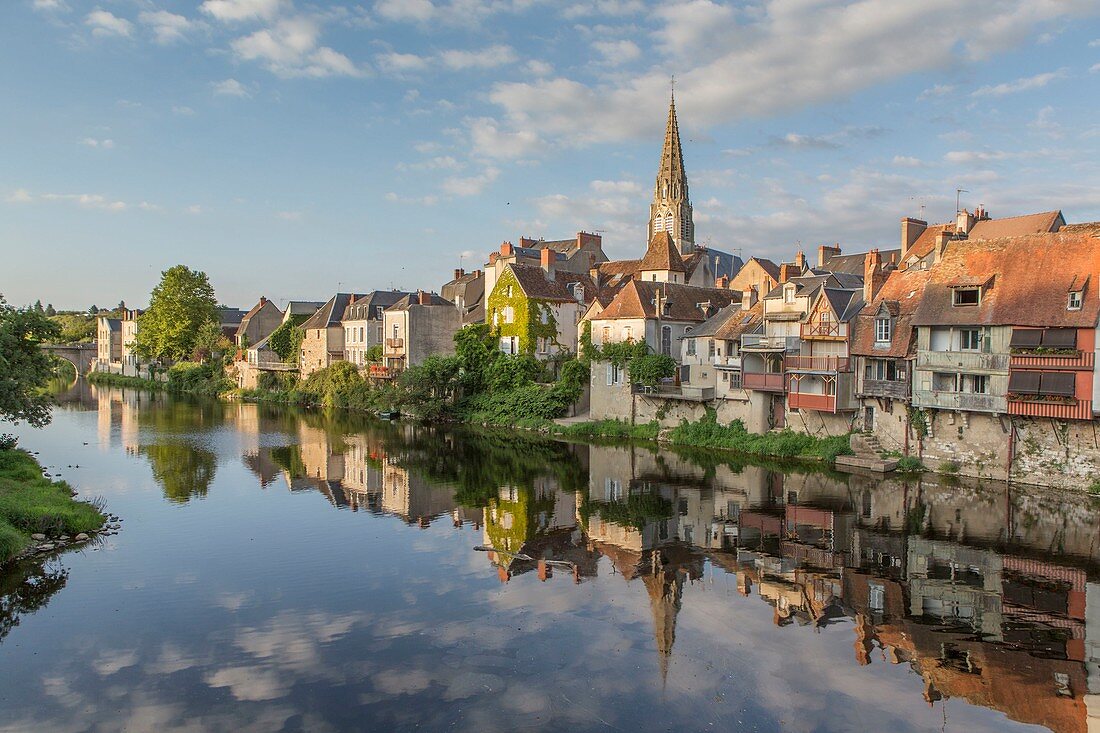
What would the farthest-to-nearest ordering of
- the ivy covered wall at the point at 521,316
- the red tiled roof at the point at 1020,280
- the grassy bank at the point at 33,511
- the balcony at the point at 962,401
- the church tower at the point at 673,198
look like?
the church tower at the point at 673,198
the ivy covered wall at the point at 521,316
the balcony at the point at 962,401
the red tiled roof at the point at 1020,280
the grassy bank at the point at 33,511

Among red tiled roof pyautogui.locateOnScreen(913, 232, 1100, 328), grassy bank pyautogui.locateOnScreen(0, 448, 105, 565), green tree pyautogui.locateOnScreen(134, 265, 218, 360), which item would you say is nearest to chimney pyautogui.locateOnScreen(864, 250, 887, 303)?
red tiled roof pyautogui.locateOnScreen(913, 232, 1100, 328)

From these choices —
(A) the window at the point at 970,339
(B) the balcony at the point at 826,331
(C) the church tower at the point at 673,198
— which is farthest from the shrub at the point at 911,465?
(C) the church tower at the point at 673,198

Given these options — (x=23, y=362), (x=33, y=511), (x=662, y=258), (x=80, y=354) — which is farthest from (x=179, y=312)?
(x=33, y=511)

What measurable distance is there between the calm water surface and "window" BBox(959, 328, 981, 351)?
17.3 feet

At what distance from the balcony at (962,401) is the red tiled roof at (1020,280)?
2635mm

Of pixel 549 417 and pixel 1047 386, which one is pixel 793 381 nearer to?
pixel 1047 386

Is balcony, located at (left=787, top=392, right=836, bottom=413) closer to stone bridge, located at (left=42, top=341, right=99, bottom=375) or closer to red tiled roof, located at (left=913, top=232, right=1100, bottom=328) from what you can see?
red tiled roof, located at (left=913, top=232, right=1100, bottom=328)

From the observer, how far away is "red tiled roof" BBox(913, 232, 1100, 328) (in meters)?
27.4

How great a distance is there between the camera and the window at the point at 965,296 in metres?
30.0

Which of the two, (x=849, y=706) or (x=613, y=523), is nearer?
(x=849, y=706)

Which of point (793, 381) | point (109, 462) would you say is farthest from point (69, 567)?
point (793, 381)

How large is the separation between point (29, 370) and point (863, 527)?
1087 inches

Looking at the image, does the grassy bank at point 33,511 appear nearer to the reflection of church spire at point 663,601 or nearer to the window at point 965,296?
the reflection of church spire at point 663,601

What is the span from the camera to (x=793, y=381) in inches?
1395
